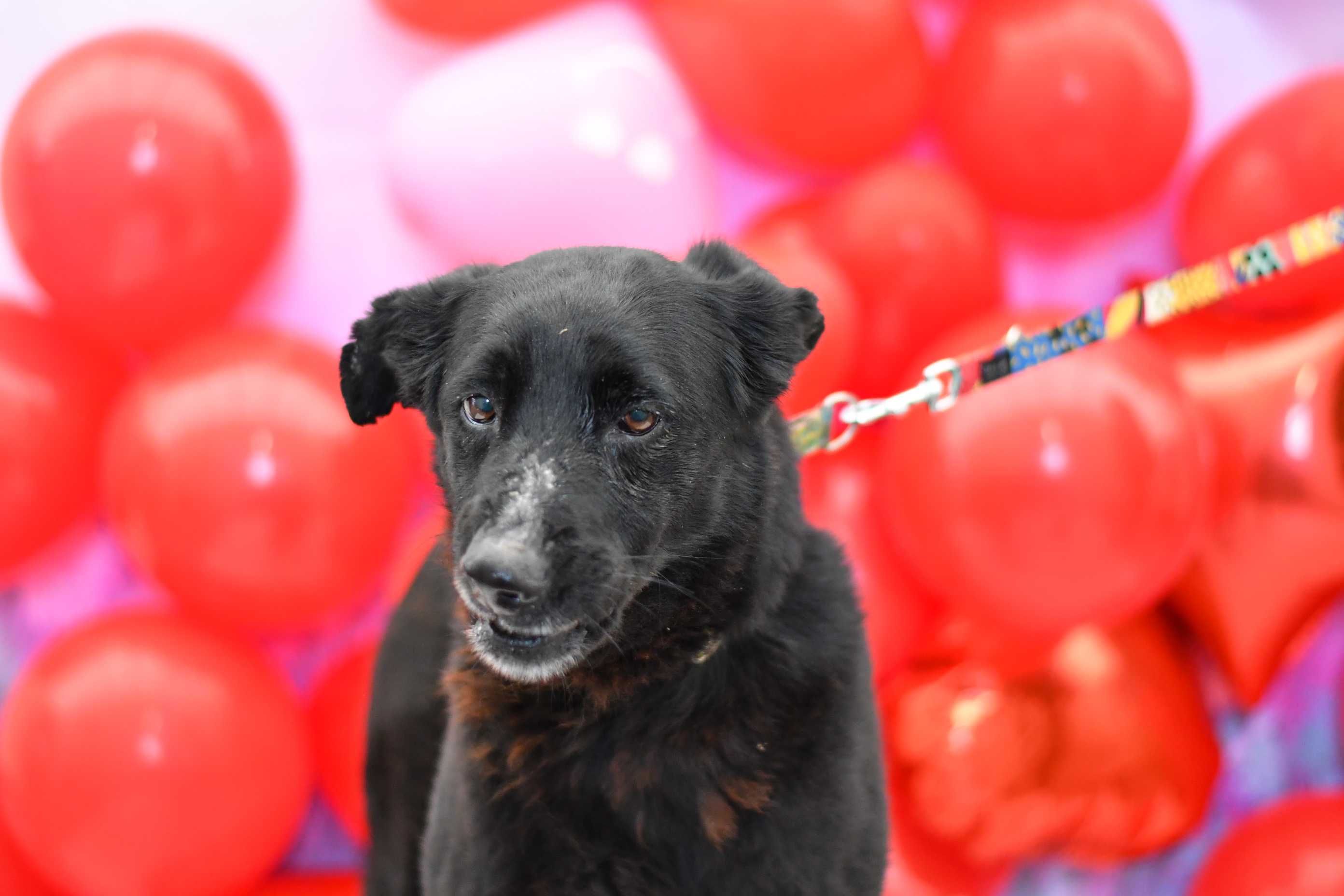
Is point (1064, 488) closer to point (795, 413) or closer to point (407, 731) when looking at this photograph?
point (795, 413)

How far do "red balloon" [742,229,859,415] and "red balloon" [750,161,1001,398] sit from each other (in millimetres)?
99

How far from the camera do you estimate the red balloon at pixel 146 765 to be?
2764 millimetres

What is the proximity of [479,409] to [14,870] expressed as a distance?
2531mm

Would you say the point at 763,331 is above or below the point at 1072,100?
below

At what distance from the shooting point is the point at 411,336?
5.88 feet

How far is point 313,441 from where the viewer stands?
287 cm

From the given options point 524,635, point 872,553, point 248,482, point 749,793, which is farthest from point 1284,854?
point 248,482

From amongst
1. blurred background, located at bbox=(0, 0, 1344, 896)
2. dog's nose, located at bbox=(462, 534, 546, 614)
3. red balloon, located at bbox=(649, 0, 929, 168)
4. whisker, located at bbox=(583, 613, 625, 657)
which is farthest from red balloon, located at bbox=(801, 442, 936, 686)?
dog's nose, located at bbox=(462, 534, 546, 614)

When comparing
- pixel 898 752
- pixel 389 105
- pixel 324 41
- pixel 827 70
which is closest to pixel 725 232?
pixel 827 70

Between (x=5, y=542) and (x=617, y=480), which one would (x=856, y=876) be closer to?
(x=617, y=480)

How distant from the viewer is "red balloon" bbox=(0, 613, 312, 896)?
2764 millimetres

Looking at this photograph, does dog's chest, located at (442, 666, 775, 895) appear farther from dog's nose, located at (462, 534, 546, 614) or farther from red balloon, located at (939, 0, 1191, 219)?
red balloon, located at (939, 0, 1191, 219)

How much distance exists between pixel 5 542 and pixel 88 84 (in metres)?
1.28

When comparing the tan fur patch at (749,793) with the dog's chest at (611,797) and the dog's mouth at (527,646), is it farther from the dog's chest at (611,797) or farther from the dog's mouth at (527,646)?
the dog's mouth at (527,646)
